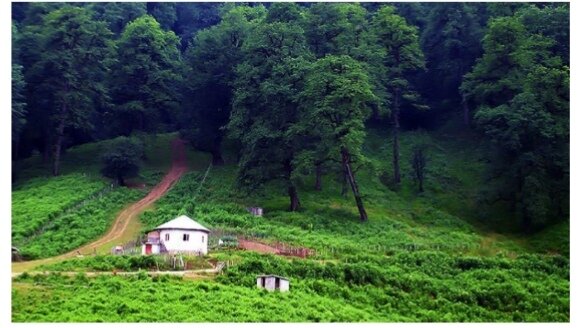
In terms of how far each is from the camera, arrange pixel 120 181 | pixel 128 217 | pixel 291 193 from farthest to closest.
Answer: pixel 120 181 < pixel 291 193 < pixel 128 217

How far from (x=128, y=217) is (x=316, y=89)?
52.6ft

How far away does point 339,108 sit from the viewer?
57094mm

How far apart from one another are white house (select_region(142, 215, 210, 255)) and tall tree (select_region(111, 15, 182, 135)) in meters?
23.1

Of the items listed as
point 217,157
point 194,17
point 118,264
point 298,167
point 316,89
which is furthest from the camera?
point 194,17

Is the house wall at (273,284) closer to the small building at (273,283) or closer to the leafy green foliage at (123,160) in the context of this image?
the small building at (273,283)

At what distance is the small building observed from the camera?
41844 mm

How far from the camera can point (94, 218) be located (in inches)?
2172

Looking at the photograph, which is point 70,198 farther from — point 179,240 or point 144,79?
point 144,79

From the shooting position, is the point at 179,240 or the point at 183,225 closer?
the point at 179,240

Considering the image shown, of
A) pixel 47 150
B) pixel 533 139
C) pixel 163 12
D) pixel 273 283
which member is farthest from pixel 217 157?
pixel 163 12

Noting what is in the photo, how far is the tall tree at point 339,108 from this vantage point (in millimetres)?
56469

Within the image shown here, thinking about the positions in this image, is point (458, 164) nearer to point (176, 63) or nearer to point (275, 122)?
point (275, 122)

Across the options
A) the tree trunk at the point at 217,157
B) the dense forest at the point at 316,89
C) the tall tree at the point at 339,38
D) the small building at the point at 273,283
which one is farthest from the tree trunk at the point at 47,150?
the small building at the point at 273,283

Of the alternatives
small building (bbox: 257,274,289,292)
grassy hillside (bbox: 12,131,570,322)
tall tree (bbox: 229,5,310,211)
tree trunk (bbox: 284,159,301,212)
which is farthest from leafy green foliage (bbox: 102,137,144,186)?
small building (bbox: 257,274,289,292)
